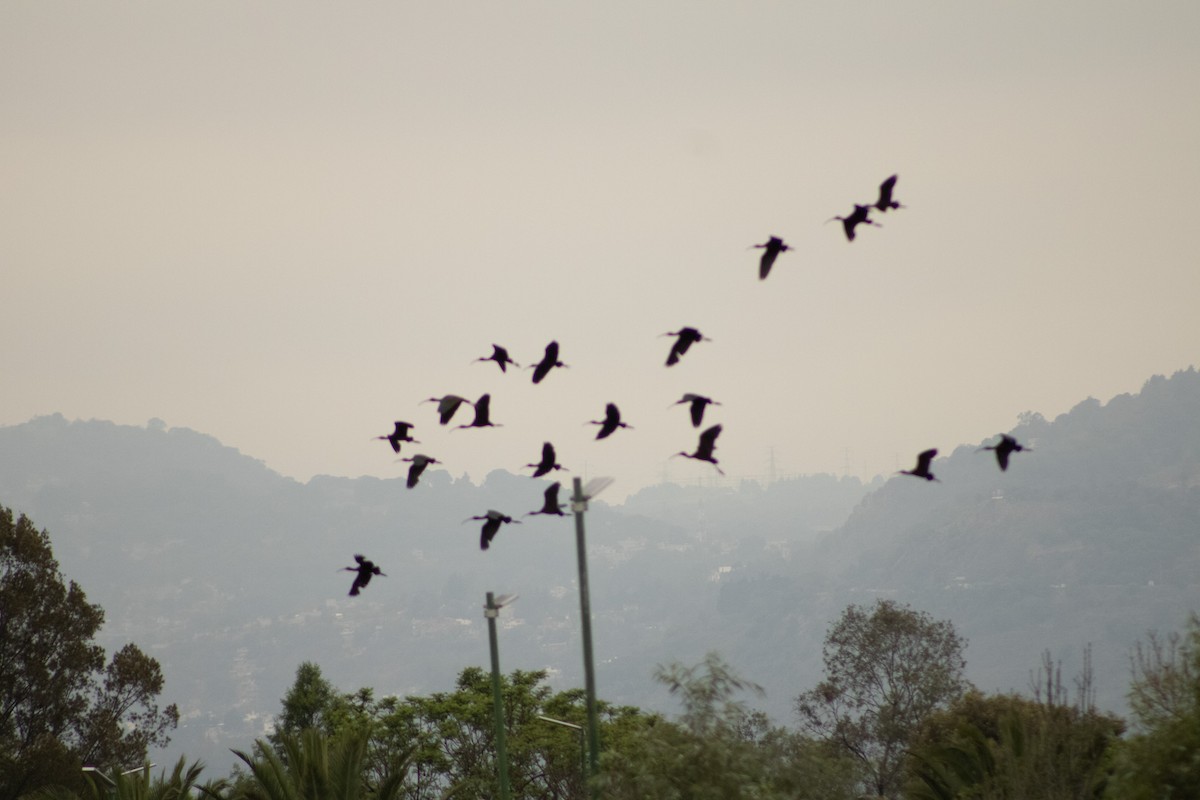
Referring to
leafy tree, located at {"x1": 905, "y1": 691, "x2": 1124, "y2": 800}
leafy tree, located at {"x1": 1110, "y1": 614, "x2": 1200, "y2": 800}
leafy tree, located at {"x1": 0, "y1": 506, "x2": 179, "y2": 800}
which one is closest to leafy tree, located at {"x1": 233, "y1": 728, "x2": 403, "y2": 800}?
leafy tree, located at {"x1": 905, "y1": 691, "x2": 1124, "y2": 800}

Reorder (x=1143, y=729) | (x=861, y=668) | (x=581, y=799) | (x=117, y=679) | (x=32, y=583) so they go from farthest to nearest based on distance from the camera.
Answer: (x=861, y=668) < (x=117, y=679) < (x=32, y=583) < (x=581, y=799) < (x=1143, y=729)

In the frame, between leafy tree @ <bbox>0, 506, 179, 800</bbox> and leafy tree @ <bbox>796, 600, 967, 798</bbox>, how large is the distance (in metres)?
22.0

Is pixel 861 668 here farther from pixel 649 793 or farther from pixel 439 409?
pixel 439 409

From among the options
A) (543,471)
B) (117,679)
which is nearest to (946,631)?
(117,679)

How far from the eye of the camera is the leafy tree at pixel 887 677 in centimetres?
4369

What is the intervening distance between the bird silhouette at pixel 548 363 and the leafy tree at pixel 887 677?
32449mm

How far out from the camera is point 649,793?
50.1 feet

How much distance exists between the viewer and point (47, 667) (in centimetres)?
3472

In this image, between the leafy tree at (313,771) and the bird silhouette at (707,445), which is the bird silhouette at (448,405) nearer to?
the bird silhouette at (707,445)

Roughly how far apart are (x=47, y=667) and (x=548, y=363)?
27.0 m

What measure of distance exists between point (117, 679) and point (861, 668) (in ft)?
78.4

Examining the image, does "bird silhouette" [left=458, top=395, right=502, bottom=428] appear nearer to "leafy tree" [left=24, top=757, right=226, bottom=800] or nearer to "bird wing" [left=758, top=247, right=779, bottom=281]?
"bird wing" [left=758, top=247, right=779, bottom=281]

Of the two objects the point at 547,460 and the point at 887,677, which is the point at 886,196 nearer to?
the point at 547,460

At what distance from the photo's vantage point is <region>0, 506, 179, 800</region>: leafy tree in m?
33.7
